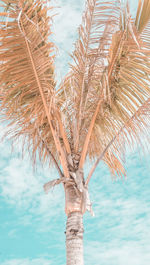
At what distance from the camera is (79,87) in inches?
178

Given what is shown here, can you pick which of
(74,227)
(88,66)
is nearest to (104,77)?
(88,66)

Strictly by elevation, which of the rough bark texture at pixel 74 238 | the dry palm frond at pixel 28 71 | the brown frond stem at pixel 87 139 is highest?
the dry palm frond at pixel 28 71

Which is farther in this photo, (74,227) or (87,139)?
(87,139)

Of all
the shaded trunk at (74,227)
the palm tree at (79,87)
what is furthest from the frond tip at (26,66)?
the shaded trunk at (74,227)

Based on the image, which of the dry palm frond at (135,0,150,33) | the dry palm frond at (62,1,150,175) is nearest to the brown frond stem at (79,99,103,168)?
the dry palm frond at (62,1,150,175)

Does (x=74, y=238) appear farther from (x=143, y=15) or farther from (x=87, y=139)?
(x=143, y=15)

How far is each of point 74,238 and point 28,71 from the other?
2.42 m

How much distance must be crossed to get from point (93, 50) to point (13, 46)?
1183 mm

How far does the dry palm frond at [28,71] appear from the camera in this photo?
381cm

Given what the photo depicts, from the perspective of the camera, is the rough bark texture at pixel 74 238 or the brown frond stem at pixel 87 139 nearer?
the rough bark texture at pixel 74 238

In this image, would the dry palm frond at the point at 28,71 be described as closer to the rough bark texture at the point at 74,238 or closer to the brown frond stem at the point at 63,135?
the brown frond stem at the point at 63,135

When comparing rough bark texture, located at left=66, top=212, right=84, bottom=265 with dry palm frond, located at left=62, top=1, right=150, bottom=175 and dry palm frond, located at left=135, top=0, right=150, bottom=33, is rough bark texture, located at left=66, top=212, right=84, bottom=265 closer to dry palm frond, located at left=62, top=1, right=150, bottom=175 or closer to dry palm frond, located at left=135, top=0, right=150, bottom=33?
dry palm frond, located at left=62, top=1, right=150, bottom=175

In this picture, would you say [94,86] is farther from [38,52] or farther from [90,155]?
[90,155]

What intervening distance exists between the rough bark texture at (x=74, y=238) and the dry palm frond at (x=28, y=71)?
2.28 feet
